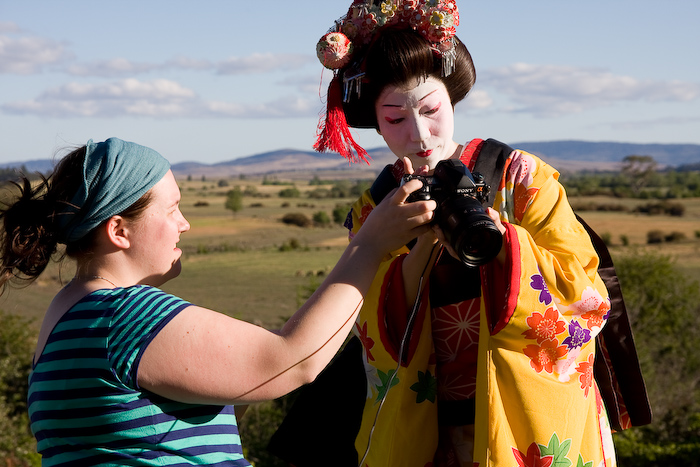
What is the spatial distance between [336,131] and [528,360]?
4.11ft

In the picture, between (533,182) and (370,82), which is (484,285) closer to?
(533,182)

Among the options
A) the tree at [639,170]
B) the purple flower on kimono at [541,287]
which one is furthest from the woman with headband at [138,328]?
the tree at [639,170]

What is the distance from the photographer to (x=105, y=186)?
1.78 metres

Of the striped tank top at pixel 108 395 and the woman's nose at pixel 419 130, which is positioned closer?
the striped tank top at pixel 108 395

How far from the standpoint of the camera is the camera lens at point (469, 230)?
6.21 feet

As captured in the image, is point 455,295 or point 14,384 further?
point 14,384

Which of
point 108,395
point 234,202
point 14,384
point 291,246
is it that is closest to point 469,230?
point 108,395

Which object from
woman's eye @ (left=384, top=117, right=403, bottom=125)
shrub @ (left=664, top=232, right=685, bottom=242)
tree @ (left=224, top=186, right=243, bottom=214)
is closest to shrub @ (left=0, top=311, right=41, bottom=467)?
woman's eye @ (left=384, top=117, right=403, bottom=125)

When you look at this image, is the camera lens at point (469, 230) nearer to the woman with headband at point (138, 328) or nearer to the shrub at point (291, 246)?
the woman with headband at point (138, 328)

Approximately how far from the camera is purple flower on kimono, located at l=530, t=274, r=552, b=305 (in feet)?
6.84

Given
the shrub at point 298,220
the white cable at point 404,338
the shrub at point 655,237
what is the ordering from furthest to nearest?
the shrub at point 298,220
the shrub at point 655,237
the white cable at point 404,338

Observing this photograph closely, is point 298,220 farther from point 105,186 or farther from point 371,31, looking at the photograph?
point 105,186

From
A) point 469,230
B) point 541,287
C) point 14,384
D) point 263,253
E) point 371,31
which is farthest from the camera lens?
point 263,253

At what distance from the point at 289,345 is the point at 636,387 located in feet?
4.81
